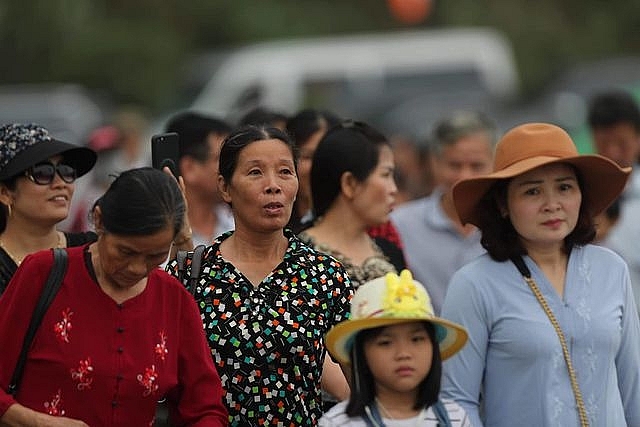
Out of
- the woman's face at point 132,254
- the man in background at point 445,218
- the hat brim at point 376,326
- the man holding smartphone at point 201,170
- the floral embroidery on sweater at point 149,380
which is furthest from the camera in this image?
the man in background at point 445,218

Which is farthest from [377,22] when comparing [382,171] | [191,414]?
[191,414]

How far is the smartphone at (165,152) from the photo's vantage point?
718 cm

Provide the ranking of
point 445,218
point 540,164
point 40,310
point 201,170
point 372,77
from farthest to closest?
point 372,77 < point 445,218 < point 201,170 < point 540,164 < point 40,310

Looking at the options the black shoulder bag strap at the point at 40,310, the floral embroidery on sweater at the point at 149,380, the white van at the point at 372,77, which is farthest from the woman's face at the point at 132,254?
the white van at the point at 372,77

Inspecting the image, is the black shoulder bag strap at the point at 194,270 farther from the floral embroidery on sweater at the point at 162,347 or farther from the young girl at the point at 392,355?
the young girl at the point at 392,355

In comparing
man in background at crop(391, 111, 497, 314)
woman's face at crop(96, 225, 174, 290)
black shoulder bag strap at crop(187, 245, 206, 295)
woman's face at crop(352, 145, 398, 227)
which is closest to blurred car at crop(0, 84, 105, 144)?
man in background at crop(391, 111, 497, 314)

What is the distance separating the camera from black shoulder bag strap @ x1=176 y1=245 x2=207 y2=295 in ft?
21.9

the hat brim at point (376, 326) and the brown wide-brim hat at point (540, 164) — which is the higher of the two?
the brown wide-brim hat at point (540, 164)

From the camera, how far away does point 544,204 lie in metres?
6.94

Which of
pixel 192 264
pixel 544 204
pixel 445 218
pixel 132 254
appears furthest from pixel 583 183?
pixel 445 218

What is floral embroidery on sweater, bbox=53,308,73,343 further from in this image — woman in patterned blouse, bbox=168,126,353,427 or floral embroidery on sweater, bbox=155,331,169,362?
woman in patterned blouse, bbox=168,126,353,427

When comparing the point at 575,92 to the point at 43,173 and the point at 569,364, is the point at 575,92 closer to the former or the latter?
the point at 43,173

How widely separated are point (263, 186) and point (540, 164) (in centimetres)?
110

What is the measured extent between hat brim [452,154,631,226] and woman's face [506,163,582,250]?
61mm
